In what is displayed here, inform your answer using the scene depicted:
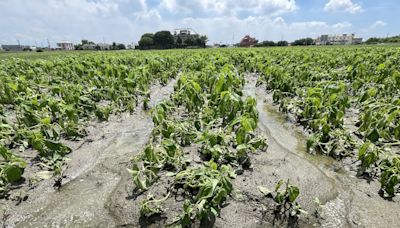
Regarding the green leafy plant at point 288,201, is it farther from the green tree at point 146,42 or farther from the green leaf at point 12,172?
the green tree at point 146,42

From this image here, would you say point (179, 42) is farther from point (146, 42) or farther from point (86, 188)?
point (86, 188)

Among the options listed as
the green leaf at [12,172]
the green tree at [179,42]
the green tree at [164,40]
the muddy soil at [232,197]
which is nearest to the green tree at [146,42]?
the green tree at [164,40]

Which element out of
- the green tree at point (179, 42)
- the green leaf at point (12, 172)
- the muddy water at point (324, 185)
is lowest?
the muddy water at point (324, 185)

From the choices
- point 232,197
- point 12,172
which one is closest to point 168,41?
point 12,172

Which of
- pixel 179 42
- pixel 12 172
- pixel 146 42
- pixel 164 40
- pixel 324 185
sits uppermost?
pixel 164 40

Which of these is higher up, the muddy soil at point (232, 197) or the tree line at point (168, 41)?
the tree line at point (168, 41)

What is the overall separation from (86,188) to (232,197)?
4.44 feet

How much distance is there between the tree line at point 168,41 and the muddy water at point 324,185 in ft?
217

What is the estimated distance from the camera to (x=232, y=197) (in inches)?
92.2

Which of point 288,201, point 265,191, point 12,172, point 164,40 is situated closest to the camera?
point 288,201

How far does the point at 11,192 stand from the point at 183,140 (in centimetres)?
174

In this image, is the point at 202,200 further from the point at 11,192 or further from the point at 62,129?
the point at 62,129

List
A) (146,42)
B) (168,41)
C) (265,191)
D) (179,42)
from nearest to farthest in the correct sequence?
(265,191)
(179,42)
(168,41)
(146,42)

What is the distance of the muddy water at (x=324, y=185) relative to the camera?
216 cm
